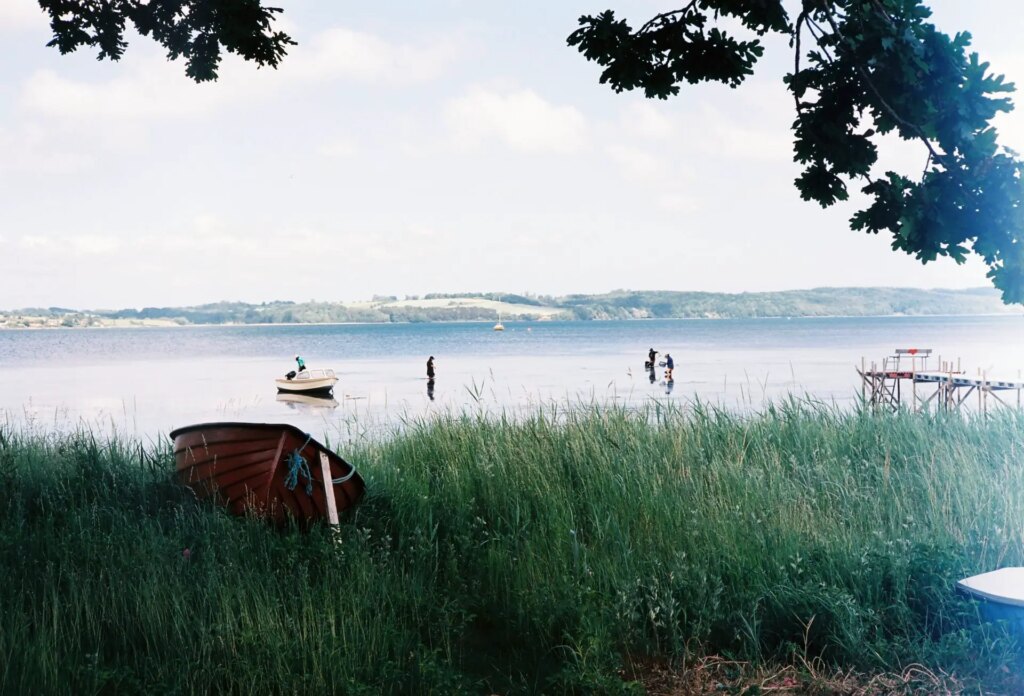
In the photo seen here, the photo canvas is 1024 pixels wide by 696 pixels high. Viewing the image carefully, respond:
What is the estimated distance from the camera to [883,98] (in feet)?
17.5

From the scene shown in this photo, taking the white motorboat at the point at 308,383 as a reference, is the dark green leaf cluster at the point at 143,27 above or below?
above

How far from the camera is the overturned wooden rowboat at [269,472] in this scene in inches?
288

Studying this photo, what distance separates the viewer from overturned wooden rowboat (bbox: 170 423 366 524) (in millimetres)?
7320

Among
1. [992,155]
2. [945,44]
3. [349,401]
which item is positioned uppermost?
[945,44]

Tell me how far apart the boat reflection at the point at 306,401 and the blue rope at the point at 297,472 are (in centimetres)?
3468

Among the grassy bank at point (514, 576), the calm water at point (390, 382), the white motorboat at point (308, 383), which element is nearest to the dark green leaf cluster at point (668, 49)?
the grassy bank at point (514, 576)

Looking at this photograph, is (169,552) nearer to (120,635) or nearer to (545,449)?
(120,635)

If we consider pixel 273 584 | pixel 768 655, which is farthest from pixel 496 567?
pixel 768 655

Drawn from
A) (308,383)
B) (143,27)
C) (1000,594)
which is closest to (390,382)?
(308,383)

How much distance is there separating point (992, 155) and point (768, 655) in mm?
2968

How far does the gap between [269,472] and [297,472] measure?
0.24 meters

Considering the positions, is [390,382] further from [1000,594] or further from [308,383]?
[1000,594]

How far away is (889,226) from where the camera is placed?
17.7ft

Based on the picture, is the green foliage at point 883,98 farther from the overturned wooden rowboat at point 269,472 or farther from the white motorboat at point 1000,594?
the overturned wooden rowboat at point 269,472
